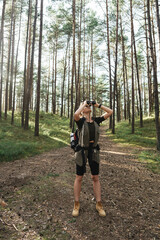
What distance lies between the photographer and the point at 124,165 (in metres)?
6.68

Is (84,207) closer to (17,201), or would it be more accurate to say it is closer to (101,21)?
(17,201)

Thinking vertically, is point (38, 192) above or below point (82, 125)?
below

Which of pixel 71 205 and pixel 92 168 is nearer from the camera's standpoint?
pixel 92 168

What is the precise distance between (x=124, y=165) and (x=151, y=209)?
3305 millimetres

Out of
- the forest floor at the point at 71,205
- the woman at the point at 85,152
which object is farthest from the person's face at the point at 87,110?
the forest floor at the point at 71,205

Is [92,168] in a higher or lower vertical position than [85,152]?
lower

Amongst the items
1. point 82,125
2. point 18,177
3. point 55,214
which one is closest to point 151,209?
point 55,214

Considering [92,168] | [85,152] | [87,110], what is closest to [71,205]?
[92,168]

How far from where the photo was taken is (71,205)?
347 cm

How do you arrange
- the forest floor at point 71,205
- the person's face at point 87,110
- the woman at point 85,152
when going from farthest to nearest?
the person's face at point 87,110 < the woman at point 85,152 < the forest floor at point 71,205

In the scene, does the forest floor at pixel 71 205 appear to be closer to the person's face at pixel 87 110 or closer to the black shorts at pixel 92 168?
the black shorts at pixel 92 168

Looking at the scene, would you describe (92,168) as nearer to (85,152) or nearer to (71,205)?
(85,152)

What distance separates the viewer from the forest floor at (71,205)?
260 centimetres

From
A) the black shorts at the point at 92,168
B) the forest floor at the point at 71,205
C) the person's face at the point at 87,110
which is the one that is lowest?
the forest floor at the point at 71,205
